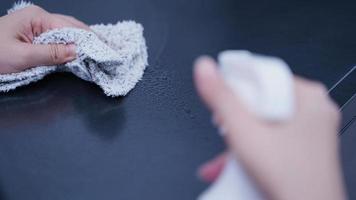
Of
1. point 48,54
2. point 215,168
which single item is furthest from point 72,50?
point 215,168

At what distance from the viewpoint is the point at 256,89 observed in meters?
0.26

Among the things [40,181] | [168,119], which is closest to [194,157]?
[168,119]

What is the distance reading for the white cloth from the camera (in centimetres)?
24

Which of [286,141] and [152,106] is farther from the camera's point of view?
[152,106]

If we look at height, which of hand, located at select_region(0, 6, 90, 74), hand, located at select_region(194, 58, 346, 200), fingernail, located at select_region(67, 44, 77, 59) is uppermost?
hand, located at select_region(194, 58, 346, 200)

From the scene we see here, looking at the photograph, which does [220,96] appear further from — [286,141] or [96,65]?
[96,65]

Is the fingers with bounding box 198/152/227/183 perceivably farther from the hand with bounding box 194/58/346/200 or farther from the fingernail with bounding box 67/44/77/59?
the fingernail with bounding box 67/44/77/59

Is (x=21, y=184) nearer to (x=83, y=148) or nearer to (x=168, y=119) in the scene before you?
(x=83, y=148)

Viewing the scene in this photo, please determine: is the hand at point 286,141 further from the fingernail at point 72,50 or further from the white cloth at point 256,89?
the fingernail at point 72,50

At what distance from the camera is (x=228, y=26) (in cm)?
67

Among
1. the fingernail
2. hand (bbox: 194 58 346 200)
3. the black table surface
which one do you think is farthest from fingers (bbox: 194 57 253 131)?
the fingernail

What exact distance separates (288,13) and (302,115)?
459 millimetres

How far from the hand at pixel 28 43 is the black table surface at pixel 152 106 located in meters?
0.04

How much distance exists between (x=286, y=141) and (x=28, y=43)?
0.44m
